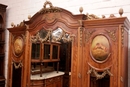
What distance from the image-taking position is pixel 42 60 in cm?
200

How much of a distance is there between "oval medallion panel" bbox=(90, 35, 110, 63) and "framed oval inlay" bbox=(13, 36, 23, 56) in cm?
107

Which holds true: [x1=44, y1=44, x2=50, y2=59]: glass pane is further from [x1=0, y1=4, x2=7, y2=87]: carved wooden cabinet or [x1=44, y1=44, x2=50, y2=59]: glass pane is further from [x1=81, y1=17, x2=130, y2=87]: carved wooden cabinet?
[x1=0, y1=4, x2=7, y2=87]: carved wooden cabinet

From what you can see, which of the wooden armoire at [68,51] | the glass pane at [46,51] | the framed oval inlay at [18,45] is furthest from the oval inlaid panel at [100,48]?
the framed oval inlay at [18,45]

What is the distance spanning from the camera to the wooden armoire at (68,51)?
147 centimetres

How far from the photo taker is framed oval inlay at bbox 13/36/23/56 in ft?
7.25

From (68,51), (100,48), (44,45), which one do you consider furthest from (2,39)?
(100,48)

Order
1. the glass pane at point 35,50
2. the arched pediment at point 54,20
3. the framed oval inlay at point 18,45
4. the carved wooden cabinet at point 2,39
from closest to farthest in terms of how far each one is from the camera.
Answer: the arched pediment at point 54,20 < the glass pane at point 35,50 < the framed oval inlay at point 18,45 < the carved wooden cabinet at point 2,39

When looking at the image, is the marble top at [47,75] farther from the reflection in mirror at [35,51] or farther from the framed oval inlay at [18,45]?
the framed oval inlay at [18,45]

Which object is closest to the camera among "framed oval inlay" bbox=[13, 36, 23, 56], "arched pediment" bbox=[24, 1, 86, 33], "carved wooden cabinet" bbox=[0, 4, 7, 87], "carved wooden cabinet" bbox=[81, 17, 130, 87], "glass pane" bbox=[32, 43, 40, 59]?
"carved wooden cabinet" bbox=[81, 17, 130, 87]

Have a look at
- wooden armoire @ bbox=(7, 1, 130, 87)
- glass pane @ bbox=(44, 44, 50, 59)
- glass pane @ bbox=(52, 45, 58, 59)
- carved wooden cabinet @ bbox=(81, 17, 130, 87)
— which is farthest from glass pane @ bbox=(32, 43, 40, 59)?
carved wooden cabinet @ bbox=(81, 17, 130, 87)

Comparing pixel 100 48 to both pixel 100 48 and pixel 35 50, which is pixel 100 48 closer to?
pixel 100 48

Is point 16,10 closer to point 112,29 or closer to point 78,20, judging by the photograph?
point 78,20

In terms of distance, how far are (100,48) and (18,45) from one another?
3.98ft

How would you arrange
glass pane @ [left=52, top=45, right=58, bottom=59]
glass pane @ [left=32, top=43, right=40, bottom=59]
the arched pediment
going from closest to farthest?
the arched pediment < glass pane @ [left=52, top=45, right=58, bottom=59] < glass pane @ [left=32, top=43, right=40, bottom=59]
